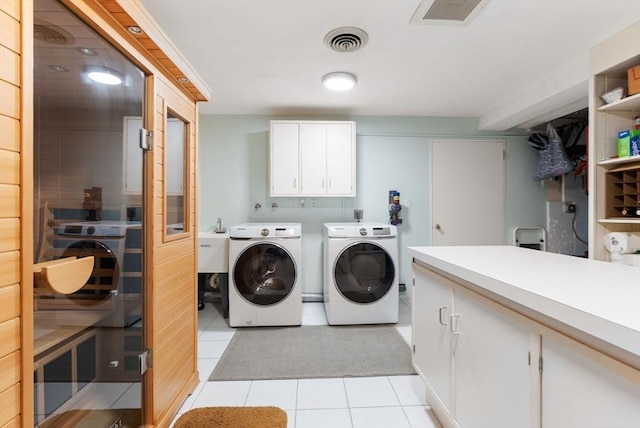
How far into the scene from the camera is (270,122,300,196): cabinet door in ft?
10.1

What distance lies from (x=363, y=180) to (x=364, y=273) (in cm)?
125

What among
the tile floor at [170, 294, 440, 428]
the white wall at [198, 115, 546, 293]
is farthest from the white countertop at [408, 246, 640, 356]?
the white wall at [198, 115, 546, 293]

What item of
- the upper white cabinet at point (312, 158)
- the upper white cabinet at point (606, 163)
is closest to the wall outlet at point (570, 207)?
the upper white cabinet at point (606, 163)

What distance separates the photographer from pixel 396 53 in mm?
2088

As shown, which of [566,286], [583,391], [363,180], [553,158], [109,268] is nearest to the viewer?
[583,391]

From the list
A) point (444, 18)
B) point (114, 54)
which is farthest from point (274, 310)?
point (444, 18)

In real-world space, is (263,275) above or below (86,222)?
below

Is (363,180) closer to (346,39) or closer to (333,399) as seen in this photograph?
(346,39)

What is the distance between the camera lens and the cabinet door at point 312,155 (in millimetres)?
3096

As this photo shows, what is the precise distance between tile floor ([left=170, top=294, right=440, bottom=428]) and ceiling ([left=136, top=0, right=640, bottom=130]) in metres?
2.29

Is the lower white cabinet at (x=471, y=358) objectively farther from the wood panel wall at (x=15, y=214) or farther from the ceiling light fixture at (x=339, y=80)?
the ceiling light fixture at (x=339, y=80)

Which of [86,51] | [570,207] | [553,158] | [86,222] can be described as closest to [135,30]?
[86,51]

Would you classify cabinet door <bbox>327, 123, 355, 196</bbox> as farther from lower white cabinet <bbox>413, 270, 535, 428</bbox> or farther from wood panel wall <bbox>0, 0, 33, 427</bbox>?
wood panel wall <bbox>0, 0, 33, 427</bbox>

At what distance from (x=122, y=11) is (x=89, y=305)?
1140 mm
